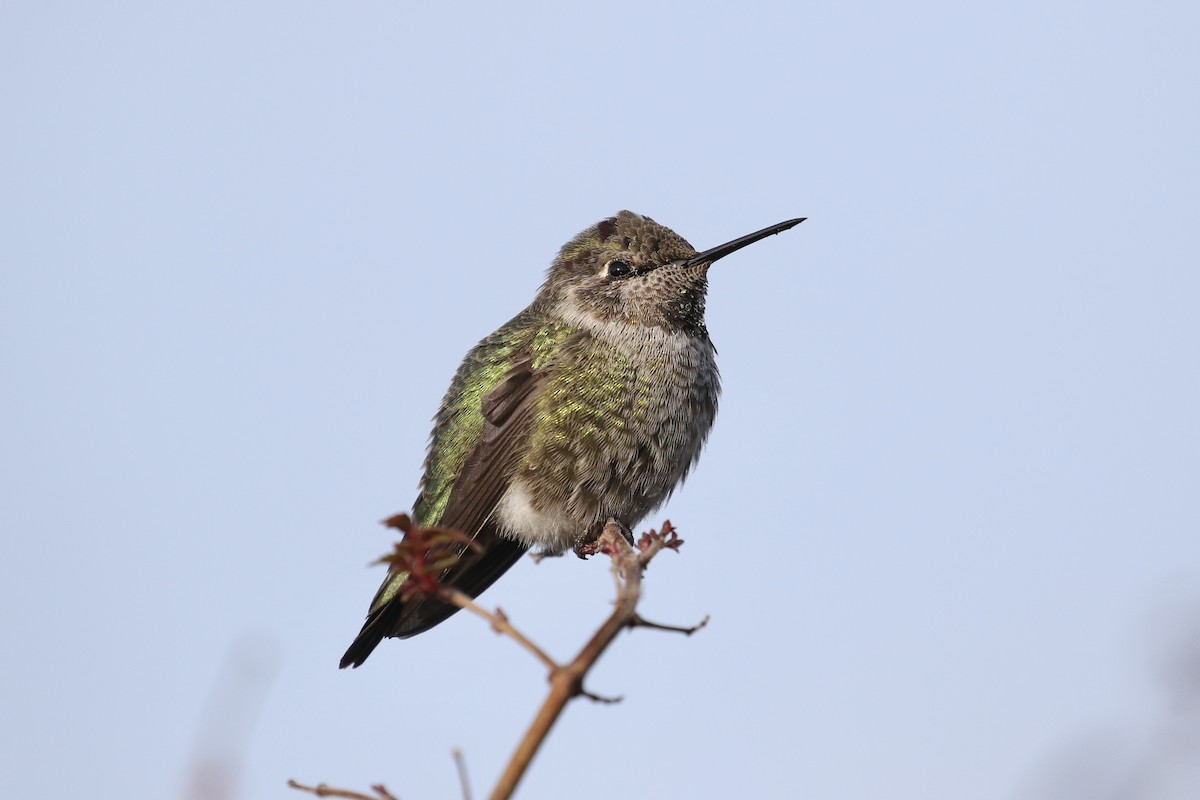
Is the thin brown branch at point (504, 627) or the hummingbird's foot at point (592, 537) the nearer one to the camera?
the thin brown branch at point (504, 627)

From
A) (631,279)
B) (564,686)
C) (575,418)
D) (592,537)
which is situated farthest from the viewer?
(631,279)

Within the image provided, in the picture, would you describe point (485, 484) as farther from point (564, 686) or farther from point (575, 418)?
point (564, 686)

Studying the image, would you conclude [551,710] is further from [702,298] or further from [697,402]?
[702,298]

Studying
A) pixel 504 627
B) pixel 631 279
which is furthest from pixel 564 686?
pixel 631 279

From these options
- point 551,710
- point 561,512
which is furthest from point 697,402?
point 551,710

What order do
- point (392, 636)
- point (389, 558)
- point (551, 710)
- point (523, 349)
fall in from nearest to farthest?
point (551, 710) < point (389, 558) < point (392, 636) < point (523, 349)

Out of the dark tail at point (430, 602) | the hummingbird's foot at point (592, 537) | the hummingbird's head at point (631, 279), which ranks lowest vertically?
the dark tail at point (430, 602)

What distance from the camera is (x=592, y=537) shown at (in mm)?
6656

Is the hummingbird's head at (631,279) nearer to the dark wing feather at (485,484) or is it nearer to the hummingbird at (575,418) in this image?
the hummingbird at (575,418)

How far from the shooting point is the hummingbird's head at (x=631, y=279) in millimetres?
6965

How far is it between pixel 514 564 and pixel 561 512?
68 centimetres

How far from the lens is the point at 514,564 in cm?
706

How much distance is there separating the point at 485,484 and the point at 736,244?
1944 millimetres

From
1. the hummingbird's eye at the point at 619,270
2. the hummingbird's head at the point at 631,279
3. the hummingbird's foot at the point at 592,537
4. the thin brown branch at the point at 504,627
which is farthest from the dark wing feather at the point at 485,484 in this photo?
the thin brown branch at the point at 504,627
